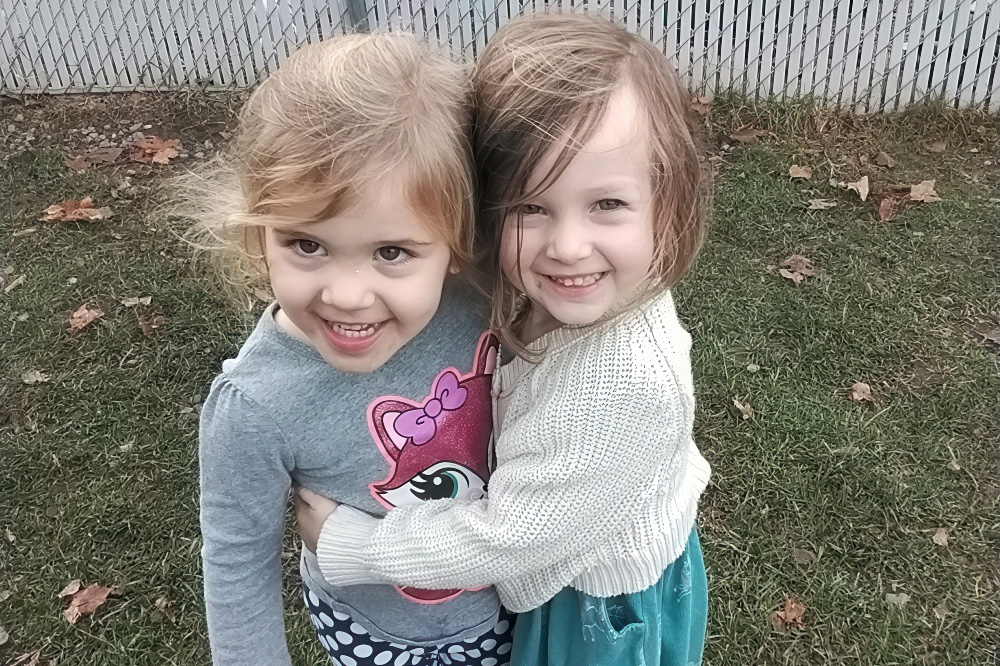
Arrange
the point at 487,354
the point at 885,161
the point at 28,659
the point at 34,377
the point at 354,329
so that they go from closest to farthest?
the point at 354,329 → the point at 487,354 → the point at 28,659 → the point at 34,377 → the point at 885,161

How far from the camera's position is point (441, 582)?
1.39m

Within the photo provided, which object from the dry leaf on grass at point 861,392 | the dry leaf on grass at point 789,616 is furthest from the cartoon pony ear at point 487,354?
the dry leaf on grass at point 861,392

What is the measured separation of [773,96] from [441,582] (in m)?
4.40

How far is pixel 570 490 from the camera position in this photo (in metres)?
1.32

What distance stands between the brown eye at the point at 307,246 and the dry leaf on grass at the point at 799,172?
12.7ft

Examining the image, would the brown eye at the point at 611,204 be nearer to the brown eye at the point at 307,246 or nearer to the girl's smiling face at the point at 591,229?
the girl's smiling face at the point at 591,229

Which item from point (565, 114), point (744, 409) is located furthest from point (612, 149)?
point (744, 409)

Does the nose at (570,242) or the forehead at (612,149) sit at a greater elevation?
the forehead at (612,149)

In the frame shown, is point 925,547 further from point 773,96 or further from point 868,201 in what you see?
point 773,96

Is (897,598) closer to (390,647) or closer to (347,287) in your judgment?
(390,647)

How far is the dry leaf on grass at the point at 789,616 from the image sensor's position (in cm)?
276

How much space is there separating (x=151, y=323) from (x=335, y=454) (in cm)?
280

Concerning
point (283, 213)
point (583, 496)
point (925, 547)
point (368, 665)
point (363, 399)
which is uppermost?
point (283, 213)

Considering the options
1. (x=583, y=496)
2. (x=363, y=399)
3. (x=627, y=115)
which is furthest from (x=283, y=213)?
(x=583, y=496)
